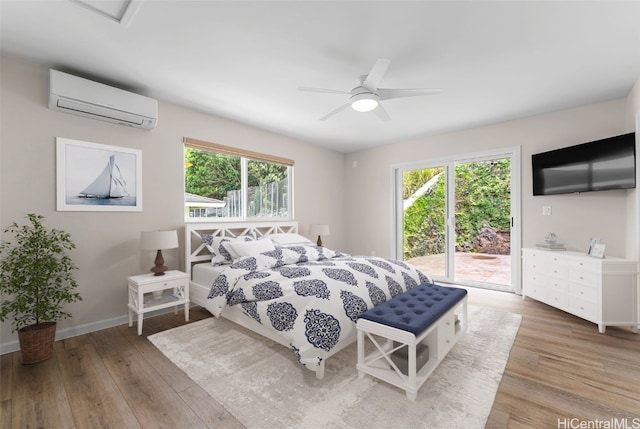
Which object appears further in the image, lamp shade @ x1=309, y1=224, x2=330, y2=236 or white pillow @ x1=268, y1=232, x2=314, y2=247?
lamp shade @ x1=309, y1=224, x2=330, y2=236

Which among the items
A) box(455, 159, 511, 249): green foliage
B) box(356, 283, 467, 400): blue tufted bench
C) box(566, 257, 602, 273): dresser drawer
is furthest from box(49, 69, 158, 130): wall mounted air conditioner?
box(566, 257, 602, 273): dresser drawer

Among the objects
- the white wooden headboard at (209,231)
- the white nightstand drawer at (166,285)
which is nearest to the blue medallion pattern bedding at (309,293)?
the white nightstand drawer at (166,285)

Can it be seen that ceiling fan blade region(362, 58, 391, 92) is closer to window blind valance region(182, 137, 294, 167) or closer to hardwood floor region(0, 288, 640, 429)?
window blind valance region(182, 137, 294, 167)

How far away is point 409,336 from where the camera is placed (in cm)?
177

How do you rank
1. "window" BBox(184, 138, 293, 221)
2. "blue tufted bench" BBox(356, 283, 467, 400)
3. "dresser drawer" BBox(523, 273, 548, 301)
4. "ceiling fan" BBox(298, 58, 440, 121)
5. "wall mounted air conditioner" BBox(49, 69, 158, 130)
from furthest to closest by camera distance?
"window" BBox(184, 138, 293, 221) < "dresser drawer" BBox(523, 273, 548, 301) < "wall mounted air conditioner" BBox(49, 69, 158, 130) < "ceiling fan" BBox(298, 58, 440, 121) < "blue tufted bench" BBox(356, 283, 467, 400)

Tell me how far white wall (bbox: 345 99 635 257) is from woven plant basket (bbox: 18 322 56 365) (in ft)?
15.6

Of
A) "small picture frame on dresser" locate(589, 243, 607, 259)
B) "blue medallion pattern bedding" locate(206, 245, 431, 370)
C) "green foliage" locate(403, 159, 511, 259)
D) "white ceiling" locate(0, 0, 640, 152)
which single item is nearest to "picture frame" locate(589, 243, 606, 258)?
"small picture frame on dresser" locate(589, 243, 607, 259)

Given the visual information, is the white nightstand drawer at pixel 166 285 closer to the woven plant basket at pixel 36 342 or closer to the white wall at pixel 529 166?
the woven plant basket at pixel 36 342

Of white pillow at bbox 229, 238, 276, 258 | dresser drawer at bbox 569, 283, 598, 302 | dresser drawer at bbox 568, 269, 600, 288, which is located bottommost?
dresser drawer at bbox 569, 283, 598, 302

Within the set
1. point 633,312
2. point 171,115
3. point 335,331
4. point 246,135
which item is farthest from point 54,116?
point 633,312

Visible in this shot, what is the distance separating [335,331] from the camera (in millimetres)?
2023

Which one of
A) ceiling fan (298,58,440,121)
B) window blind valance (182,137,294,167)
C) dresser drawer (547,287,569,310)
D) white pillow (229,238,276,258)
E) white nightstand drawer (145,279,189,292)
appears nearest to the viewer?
ceiling fan (298,58,440,121)

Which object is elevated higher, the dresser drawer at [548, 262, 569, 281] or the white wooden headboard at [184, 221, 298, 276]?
the white wooden headboard at [184, 221, 298, 276]

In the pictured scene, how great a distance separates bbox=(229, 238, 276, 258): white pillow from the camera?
11.0 ft
